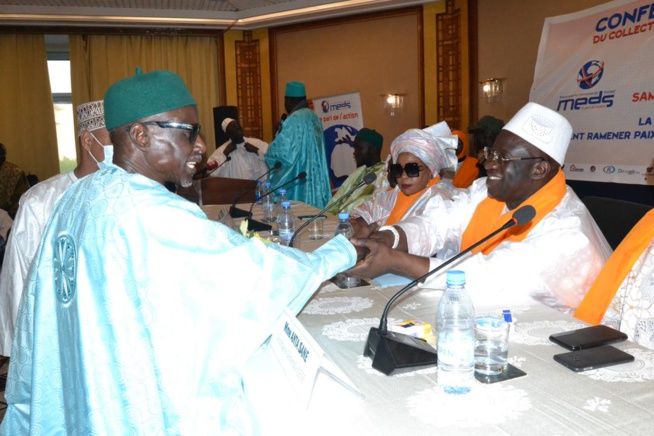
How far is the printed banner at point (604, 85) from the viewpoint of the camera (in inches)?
198

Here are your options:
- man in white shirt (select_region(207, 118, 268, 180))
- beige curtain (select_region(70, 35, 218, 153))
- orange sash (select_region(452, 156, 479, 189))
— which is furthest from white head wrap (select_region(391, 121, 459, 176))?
beige curtain (select_region(70, 35, 218, 153))

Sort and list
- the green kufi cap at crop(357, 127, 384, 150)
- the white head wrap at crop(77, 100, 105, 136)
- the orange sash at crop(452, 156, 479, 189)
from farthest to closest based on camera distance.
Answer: the orange sash at crop(452, 156, 479, 189)
the green kufi cap at crop(357, 127, 384, 150)
the white head wrap at crop(77, 100, 105, 136)

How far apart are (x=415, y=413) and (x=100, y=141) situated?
185 cm

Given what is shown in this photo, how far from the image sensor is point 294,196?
588 cm

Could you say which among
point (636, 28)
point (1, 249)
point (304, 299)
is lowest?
point (1, 249)

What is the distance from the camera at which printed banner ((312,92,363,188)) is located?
8.92 metres

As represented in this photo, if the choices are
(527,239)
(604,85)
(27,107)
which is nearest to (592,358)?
(527,239)

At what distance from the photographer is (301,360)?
1.31 metres

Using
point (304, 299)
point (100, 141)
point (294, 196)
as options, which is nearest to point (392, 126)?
point (294, 196)

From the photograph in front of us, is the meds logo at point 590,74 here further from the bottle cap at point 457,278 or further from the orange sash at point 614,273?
the bottle cap at point 457,278

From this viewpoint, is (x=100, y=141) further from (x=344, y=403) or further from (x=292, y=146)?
(x=292, y=146)

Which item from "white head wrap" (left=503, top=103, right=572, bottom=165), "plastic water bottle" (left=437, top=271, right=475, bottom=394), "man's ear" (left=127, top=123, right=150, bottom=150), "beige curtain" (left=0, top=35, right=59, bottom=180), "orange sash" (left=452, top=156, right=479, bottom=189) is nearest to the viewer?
"plastic water bottle" (left=437, top=271, right=475, bottom=394)

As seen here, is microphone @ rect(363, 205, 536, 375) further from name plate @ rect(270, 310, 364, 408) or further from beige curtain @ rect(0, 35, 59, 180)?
beige curtain @ rect(0, 35, 59, 180)

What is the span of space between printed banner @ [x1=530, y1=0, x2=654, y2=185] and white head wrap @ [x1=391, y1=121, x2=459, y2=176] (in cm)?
218
